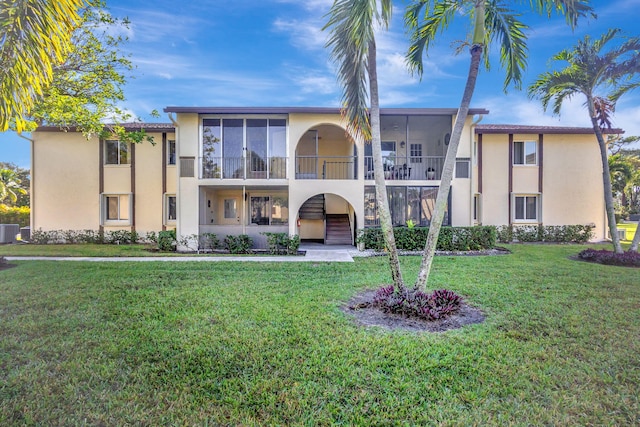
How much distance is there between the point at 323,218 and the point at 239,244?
215 inches

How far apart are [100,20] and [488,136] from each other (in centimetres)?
1851

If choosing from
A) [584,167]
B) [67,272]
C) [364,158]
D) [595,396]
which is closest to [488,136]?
[584,167]

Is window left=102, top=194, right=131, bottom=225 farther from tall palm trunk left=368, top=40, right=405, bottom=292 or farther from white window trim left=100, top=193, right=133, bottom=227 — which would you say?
tall palm trunk left=368, top=40, right=405, bottom=292

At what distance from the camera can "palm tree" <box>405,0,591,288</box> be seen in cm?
570

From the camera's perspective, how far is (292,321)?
4.99 meters

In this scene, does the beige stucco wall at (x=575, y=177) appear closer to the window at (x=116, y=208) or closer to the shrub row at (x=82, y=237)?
the shrub row at (x=82, y=237)

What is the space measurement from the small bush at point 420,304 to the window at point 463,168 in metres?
9.28

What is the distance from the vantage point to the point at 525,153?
1678 cm

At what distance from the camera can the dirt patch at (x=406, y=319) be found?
16.1 ft

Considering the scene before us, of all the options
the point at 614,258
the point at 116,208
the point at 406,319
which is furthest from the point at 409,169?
the point at 116,208

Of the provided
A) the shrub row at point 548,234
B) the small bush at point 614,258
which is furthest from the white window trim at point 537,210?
the small bush at point 614,258

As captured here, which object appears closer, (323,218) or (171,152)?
(171,152)

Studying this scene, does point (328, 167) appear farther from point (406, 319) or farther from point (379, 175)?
point (406, 319)

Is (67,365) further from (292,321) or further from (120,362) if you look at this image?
(292,321)
